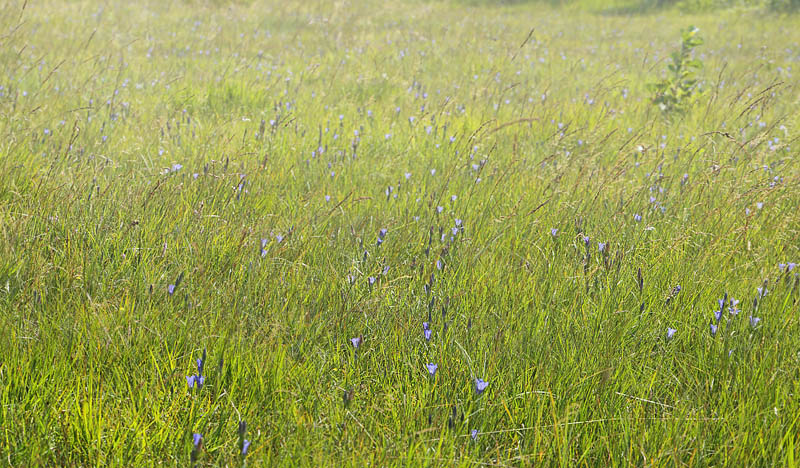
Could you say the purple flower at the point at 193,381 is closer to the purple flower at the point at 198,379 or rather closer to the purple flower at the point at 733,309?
the purple flower at the point at 198,379

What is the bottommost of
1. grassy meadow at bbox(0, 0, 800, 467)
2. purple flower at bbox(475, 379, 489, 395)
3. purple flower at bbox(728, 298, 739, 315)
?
grassy meadow at bbox(0, 0, 800, 467)

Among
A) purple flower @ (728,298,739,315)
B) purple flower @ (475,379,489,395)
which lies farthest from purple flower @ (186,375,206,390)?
purple flower @ (728,298,739,315)

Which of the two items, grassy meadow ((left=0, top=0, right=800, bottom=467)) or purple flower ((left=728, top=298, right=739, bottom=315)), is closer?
grassy meadow ((left=0, top=0, right=800, bottom=467))

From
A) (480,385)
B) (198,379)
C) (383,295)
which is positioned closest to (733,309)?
(480,385)

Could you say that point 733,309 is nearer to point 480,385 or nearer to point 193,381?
point 480,385

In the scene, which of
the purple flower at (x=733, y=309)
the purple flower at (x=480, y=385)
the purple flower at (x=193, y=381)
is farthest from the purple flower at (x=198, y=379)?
the purple flower at (x=733, y=309)

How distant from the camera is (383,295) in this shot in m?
2.15

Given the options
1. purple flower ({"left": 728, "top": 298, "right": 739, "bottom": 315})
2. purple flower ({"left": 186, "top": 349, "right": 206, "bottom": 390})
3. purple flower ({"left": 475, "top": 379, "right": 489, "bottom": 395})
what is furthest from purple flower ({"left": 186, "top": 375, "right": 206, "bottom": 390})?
purple flower ({"left": 728, "top": 298, "right": 739, "bottom": 315})

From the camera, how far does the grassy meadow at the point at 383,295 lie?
1.54 m

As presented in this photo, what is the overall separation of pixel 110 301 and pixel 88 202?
0.82 metres

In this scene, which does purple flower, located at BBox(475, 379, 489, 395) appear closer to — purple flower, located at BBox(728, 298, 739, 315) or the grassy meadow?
the grassy meadow

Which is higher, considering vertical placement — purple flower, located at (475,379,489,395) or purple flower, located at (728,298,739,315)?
purple flower, located at (728,298,739,315)

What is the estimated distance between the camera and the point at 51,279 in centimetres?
209

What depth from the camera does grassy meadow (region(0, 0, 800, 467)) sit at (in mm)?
1537
